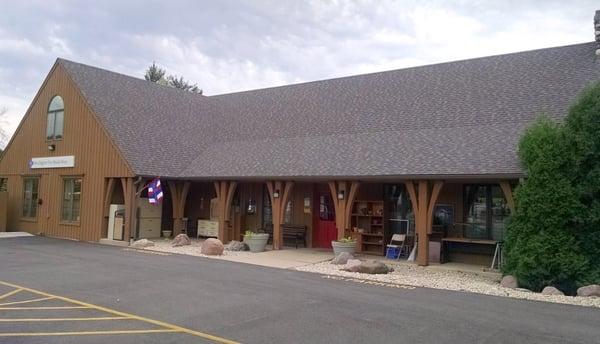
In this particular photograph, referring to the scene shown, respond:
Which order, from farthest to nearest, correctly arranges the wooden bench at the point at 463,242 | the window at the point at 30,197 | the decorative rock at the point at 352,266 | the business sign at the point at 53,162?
the window at the point at 30,197 → the business sign at the point at 53,162 → the wooden bench at the point at 463,242 → the decorative rock at the point at 352,266

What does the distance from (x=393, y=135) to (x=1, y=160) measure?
64.5 feet

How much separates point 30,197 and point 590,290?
22.1 metres

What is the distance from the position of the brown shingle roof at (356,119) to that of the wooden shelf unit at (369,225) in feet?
6.41

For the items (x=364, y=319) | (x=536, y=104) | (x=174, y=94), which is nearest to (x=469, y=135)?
(x=536, y=104)

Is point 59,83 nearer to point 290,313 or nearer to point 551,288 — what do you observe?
point 290,313

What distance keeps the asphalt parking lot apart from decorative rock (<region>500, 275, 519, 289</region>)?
1.46 metres

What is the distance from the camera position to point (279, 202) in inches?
677

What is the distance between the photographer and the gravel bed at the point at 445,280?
988 centimetres

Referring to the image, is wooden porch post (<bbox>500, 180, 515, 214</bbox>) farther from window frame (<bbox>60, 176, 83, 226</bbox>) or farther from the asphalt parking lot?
window frame (<bbox>60, 176, 83, 226</bbox>)

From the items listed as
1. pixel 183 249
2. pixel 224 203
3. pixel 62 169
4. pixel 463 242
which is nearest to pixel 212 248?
pixel 183 249

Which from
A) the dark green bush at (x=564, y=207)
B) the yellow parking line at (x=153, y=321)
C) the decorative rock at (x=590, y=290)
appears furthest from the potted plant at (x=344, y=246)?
the yellow parking line at (x=153, y=321)

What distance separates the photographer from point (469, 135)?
50.5ft

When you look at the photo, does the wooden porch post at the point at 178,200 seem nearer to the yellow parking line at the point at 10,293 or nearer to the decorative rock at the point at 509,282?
the yellow parking line at the point at 10,293

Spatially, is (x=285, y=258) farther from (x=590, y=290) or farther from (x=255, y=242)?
(x=590, y=290)
